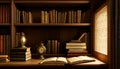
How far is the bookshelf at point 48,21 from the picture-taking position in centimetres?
270

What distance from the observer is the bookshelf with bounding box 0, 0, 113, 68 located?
2699 mm

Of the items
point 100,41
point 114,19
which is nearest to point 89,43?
point 100,41

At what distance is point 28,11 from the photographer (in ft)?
9.78

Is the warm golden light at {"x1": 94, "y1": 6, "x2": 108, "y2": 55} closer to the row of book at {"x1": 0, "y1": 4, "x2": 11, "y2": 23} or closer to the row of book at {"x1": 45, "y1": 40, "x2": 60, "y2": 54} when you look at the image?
the row of book at {"x1": 45, "y1": 40, "x2": 60, "y2": 54}

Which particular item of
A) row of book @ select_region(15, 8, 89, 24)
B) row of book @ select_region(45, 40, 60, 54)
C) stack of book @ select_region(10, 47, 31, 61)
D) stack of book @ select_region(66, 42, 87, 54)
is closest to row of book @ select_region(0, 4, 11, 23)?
row of book @ select_region(15, 8, 89, 24)

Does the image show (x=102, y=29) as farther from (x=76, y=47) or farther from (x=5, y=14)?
(x=5, y=14)

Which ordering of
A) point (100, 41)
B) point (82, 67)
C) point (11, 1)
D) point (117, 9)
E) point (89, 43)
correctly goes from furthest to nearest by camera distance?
point (89, 43) → point (11, 1) → point (100, 41) → point (82, 67) → point (117, 9)

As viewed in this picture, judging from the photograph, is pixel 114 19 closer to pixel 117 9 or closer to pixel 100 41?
pixel 117 9

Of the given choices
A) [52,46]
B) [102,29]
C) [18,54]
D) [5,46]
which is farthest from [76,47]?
[5,46]

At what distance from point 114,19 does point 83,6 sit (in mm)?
1150

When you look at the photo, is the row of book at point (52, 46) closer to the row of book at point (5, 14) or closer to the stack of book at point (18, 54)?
the stack of book at point (18, 54)

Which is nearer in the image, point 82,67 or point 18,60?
point 82,67

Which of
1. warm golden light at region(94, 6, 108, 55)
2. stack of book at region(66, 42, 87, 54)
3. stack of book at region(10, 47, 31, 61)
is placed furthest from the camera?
stack of book at region(66, 42, 87, 54)

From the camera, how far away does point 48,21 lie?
109 inches
